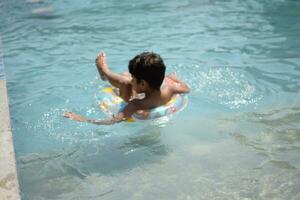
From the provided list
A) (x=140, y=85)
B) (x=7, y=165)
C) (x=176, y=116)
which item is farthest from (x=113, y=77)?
(x=7, y=165)

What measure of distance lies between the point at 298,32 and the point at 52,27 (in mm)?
5287

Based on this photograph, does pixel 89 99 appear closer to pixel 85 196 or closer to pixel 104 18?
pixel 85 196

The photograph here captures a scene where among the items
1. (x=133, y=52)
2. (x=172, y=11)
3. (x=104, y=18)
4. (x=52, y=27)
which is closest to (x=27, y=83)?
(x=133, y=52)

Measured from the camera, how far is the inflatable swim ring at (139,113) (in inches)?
206

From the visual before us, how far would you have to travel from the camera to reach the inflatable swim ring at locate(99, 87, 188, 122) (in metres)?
5.24

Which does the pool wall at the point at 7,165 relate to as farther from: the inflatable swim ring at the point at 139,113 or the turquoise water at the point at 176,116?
the inflatable swim ring at the point at 139,113

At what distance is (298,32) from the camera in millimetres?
9062

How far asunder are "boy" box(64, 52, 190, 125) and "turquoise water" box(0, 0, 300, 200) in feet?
1.89

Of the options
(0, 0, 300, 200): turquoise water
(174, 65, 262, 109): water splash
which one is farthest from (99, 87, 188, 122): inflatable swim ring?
(174, 65, 262, 109): water splash

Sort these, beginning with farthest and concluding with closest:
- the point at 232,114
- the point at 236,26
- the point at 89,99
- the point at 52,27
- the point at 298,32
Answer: the point at 52,27, the point at 236,26, the point at 298,32, the point at 89,99, the point at 232,114

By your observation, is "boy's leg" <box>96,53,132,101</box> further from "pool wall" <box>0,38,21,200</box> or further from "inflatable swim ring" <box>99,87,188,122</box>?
"pool wall" <box>0,38,21,200</box>

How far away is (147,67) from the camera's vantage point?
4.67 metres

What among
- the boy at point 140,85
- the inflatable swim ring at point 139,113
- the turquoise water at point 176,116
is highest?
the boy at point 140,85

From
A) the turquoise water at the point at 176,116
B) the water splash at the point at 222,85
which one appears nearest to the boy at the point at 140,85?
the turquoise water at the point at 176,116
